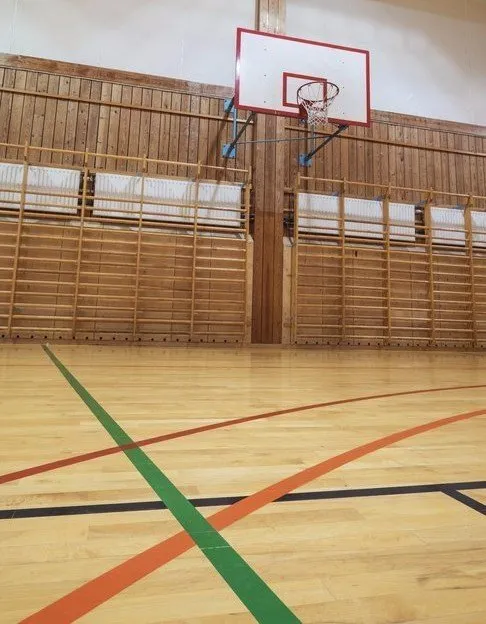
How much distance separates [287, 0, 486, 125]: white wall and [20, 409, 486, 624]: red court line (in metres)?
8.36

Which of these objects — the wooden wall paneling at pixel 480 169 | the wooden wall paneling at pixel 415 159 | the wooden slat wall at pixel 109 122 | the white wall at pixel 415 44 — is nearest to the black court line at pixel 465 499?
A: the wooden slat wall at pixel 109 122

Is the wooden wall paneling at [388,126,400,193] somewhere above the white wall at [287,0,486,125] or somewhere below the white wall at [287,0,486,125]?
below

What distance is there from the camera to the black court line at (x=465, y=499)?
1.03 metres

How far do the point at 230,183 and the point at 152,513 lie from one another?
6.53 m

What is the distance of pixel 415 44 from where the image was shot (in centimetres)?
812

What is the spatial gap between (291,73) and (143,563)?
23.0 feet

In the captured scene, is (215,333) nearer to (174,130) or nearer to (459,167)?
(174,130)

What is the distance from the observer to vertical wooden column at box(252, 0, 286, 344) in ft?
22.6

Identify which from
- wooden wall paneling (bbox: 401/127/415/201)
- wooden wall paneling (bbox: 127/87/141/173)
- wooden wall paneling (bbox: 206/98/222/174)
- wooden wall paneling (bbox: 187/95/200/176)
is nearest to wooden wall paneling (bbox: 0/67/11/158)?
wooden wall paneling (bbox: 127/87/141/173)

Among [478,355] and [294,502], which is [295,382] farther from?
[478,355]

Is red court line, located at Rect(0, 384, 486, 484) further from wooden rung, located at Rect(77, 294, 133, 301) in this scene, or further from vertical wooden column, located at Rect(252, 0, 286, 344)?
wooden rung, located at Rect(77, 294, 133, 301)

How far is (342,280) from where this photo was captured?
7.12m

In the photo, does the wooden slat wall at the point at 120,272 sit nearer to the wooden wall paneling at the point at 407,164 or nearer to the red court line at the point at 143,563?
the wooden wall paneling at the point at 407,164

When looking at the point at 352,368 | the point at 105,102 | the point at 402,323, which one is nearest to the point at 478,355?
the point at 402,323
